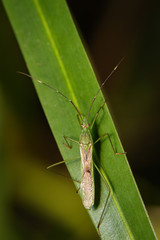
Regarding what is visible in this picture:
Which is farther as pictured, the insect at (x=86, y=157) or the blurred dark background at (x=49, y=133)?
the blurred dark background at (x=49, y=133)

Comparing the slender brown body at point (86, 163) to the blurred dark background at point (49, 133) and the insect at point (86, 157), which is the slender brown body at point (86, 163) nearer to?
the insect at point (86, 157)

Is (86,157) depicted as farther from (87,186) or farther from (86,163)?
(87,186)

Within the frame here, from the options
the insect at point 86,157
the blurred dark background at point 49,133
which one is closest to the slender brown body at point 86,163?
the insect at point 86,157

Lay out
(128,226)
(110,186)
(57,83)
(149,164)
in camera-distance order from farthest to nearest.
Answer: (149,164), (57,83), (110,186), (128,226)

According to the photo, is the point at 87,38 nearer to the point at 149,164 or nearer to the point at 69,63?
the point at 69,63

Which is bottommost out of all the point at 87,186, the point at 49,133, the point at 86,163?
the point at 87,186

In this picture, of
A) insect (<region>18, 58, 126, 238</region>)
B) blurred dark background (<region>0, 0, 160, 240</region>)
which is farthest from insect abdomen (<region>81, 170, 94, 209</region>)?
blurred dark background (<region>0, 0, 160, 240</region>)

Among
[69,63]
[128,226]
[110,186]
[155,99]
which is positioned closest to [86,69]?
[69,63]

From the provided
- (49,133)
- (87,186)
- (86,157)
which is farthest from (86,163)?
(49,133)
